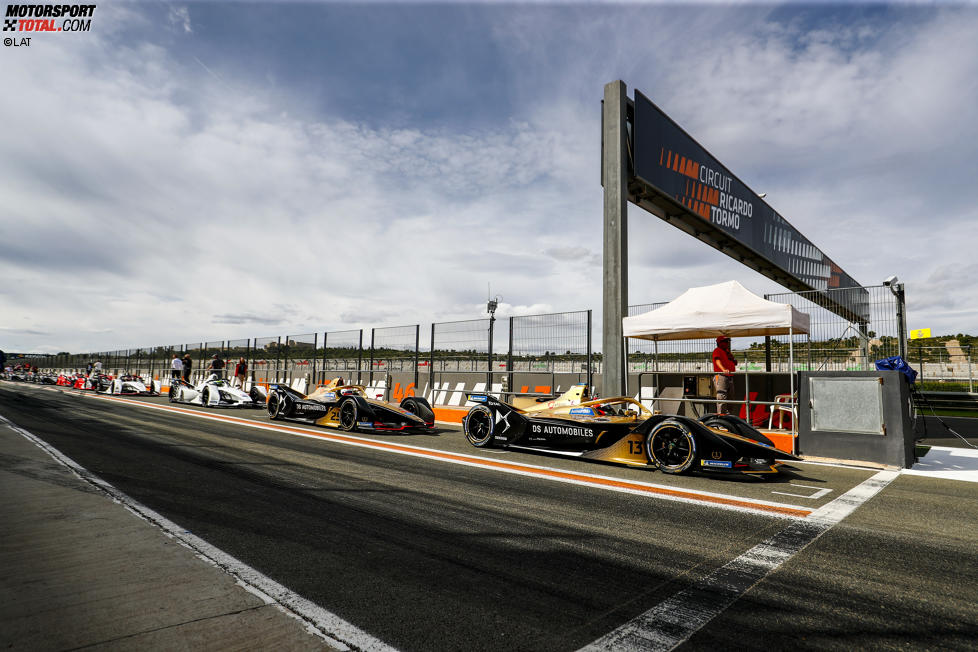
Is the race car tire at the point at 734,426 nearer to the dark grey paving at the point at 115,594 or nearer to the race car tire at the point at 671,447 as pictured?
the race car tire at the point at 671,447

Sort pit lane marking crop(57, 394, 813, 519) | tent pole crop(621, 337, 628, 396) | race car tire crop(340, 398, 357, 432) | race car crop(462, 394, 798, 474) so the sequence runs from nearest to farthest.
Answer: pit lane marking crop(57, 394, 813, 519)
race car crop(462, 394, 798, 474)
race car tire crop(340, 398, 357, 432)
tent pole crop(621, 337, 628, 396)

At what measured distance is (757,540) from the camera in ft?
12.1

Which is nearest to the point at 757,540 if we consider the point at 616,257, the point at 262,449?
the point at 262,449

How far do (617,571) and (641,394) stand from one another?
9168 mm

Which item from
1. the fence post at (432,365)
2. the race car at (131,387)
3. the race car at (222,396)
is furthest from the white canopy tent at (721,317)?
the race car at (131,387)

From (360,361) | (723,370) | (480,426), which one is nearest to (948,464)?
(723,370)

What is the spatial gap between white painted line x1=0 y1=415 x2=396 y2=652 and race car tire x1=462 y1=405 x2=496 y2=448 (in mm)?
5034

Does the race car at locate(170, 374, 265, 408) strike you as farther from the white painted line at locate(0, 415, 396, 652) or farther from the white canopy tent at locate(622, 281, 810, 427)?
the white painted line at locate(0, 415, 396, 652)

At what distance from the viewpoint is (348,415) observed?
1055 cm

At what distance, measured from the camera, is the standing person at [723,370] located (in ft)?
31.3

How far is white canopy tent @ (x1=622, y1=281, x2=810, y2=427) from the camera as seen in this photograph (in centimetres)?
916

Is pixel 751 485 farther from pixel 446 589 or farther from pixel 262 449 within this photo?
pixel 262 449

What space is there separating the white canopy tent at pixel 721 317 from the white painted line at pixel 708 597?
5.53 m

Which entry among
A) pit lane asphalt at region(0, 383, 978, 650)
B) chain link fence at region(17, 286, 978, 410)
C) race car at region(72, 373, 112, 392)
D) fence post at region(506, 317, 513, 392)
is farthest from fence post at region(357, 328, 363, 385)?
race car at region(72, 373, 112, 392)
